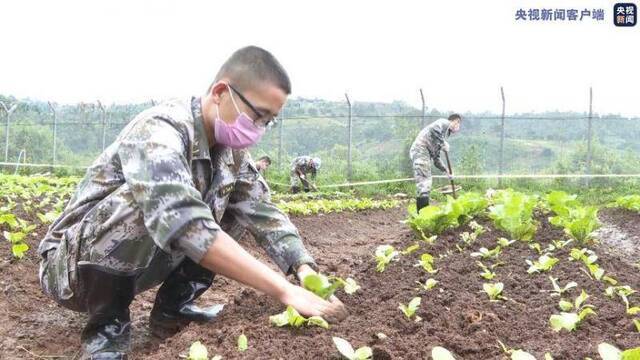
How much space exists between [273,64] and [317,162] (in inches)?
476

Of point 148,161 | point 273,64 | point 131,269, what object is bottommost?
point 131,269

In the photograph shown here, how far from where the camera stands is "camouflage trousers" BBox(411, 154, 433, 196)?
10586mm

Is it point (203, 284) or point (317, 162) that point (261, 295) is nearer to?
point (203, 284)

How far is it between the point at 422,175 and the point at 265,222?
7.92 m

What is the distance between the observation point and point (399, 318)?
2.39m

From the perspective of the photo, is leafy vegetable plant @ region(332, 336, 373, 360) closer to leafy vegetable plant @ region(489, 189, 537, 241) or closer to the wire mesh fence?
leafy vegetable plant @ region(489, 189, 537, 241)

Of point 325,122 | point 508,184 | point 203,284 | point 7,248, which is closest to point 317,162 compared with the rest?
point 325,122

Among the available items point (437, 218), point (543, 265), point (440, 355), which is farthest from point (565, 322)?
point (437, 218)

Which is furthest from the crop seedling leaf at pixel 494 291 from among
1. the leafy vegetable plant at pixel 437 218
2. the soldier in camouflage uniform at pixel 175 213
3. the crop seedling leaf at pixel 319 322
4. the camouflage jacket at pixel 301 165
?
the camouflage jacket at pixel 301 165

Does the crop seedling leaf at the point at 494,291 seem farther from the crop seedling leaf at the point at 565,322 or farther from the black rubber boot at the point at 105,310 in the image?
the black rubber boot at the point at 105,310

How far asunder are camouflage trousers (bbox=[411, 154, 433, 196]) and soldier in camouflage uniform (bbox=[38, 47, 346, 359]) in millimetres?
7671

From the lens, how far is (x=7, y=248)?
4480 millimetres

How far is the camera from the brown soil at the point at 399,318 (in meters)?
2.11

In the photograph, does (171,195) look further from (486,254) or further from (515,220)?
(515,220)
